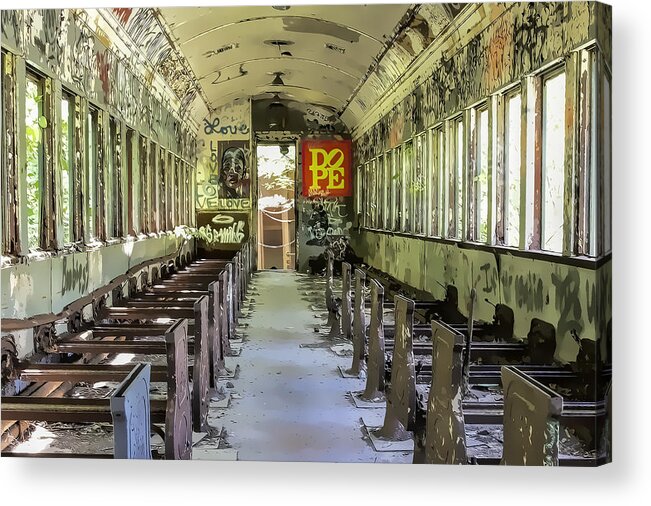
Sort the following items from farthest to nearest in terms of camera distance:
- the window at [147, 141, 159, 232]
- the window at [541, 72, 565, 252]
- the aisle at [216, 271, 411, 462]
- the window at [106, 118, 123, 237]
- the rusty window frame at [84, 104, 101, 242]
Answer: the window at [147, 141, 159, 232]
the window at [106, 118, 123, 237]
the rusty window frame at [84, 104, 101, 242]
the aisle at [216, 271, 411, 462]
the window at [541, 72, 565, 252]

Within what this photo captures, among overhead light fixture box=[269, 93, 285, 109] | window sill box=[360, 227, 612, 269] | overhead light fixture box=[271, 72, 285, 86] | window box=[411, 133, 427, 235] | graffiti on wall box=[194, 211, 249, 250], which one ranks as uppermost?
overhead light fixture box=[271, 72, 285, 86]

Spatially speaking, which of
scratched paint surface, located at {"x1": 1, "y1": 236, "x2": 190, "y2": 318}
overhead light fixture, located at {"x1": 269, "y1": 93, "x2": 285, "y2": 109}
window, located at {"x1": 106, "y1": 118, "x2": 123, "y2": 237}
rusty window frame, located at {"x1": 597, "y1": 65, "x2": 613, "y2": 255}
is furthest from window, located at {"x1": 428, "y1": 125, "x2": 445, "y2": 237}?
window, located at {"x1": 106, "y1": 118, "x2": 123, "y2": 237}

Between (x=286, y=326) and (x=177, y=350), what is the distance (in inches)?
56.0

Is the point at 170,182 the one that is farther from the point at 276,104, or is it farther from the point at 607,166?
the point at 607,166

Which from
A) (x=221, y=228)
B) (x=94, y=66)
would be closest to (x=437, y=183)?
(x=221, y=228)

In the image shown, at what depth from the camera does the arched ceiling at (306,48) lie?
3766 mm

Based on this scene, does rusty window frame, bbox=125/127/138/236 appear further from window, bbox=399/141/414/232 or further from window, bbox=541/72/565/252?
window, bbox=541/72/565/252

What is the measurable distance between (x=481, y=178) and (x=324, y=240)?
100 cm

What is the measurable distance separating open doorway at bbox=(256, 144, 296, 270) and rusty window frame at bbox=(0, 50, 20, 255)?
4.45 feet

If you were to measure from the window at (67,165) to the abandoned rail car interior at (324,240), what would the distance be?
0.02 metres

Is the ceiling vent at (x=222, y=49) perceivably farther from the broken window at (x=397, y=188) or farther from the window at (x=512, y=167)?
the window at (x=512, y=167)

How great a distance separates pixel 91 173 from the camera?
5227 millimetres

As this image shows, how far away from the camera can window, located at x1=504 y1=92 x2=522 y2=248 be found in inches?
149

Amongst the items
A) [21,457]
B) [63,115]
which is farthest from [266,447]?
[63,115]
